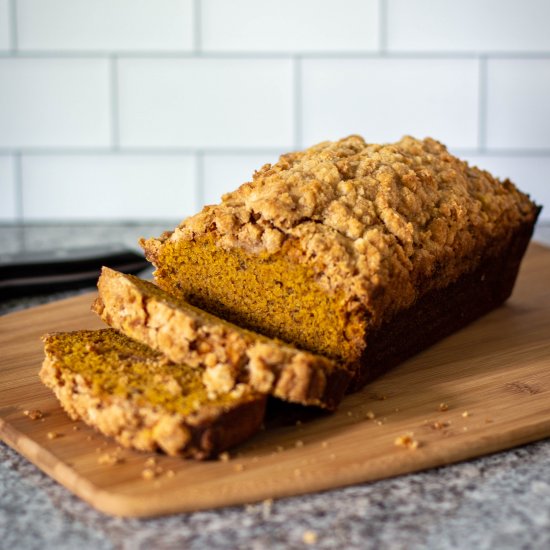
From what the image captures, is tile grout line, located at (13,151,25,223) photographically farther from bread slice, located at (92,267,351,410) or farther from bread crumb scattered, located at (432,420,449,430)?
bread crumb scattered, located at (432,420,449,430)

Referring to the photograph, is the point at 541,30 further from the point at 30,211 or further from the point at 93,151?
the point at 30,211

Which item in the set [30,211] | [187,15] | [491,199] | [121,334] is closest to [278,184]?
[121,334]

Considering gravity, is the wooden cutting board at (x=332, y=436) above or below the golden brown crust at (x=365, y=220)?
below

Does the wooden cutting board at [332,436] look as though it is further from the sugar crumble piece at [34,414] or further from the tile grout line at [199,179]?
the tile grout line at [199,179]

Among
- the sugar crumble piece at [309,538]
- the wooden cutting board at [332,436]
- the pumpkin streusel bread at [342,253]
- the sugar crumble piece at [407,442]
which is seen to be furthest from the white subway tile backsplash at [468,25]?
the sugar crumble piece at [309,538]

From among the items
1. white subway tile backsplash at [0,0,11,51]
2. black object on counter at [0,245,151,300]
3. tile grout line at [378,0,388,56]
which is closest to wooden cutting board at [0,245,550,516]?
black object on counter at [0,245,151,300]

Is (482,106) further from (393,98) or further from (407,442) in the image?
(407,442)

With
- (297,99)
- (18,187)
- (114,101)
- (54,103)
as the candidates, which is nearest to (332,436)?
(297,99)
